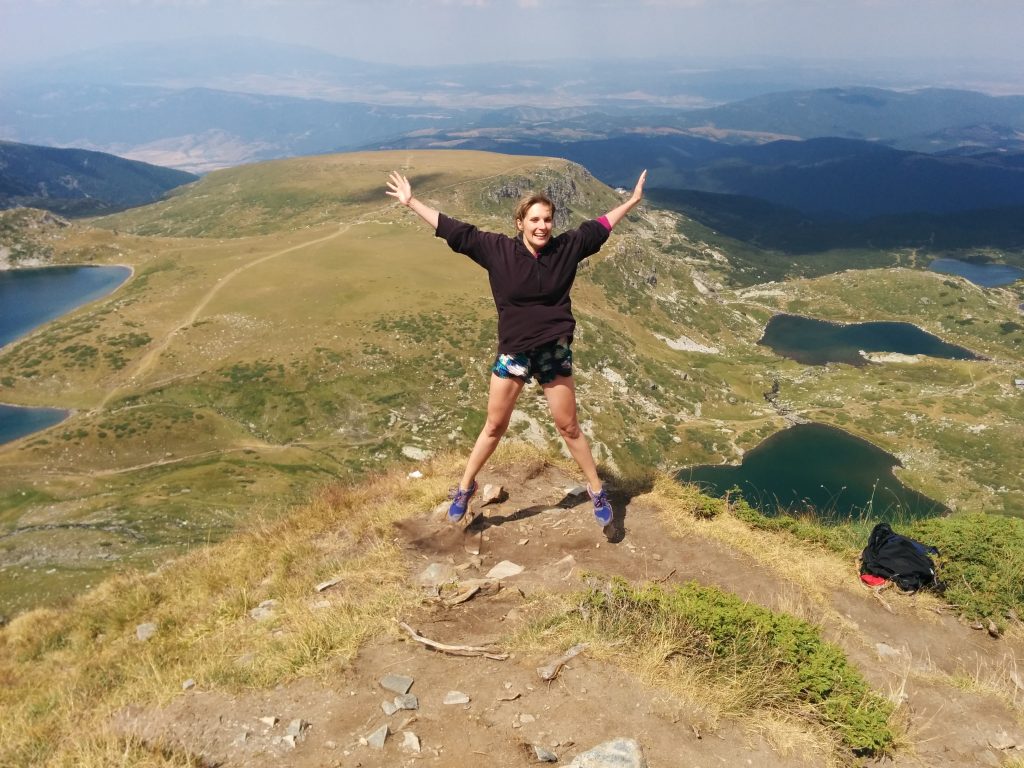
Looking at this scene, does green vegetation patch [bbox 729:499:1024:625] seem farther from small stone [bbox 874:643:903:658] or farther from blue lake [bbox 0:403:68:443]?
blue lake [bbox 0:403:68:443]

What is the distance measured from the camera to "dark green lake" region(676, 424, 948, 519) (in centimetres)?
9412

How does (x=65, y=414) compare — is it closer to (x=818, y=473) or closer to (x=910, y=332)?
(x=818, y=473)

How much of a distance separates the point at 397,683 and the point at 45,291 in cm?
15402

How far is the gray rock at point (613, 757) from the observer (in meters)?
4.35

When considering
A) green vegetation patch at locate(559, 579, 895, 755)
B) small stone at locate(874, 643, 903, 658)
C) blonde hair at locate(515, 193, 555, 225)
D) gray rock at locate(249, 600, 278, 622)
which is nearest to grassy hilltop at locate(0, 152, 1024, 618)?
small stone at locate(874, 643, 903, 658)

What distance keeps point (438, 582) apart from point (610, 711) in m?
3.42

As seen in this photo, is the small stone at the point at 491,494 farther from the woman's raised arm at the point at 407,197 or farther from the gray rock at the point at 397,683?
the woman's raised arm at the point at 407,197

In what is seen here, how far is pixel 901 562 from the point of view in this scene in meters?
9.06

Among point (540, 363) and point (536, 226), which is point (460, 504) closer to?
point (540, 363)

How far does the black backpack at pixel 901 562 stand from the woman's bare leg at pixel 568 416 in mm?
4989

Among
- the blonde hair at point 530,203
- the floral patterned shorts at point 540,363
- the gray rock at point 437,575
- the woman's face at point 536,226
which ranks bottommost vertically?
the gray rock at point 437,575

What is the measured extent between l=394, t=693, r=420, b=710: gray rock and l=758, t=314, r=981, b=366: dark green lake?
172937 millimetres

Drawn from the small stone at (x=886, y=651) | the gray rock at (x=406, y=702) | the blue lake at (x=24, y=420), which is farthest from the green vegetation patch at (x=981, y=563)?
the blue lake at (x=24, y=420)

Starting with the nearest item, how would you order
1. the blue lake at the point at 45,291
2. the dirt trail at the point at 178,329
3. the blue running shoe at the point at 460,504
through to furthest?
the blue running shoe at the point at 460,504 → the dirt trail at the point at 178,329 → the blue lake at the point at 45,291
